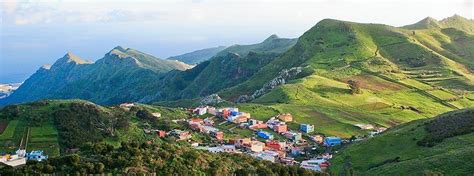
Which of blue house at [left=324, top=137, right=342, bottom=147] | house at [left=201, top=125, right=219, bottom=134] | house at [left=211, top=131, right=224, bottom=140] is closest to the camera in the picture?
blue house at [left=324, top=137, right=342, bottom=147]

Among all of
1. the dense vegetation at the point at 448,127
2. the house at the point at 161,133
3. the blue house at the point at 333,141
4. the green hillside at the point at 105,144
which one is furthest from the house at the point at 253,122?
the dense vegetation at the point at 448,127

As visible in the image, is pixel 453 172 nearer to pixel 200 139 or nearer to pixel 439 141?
pixel 439 141

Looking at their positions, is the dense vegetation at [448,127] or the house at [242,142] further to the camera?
the house at [242,142]

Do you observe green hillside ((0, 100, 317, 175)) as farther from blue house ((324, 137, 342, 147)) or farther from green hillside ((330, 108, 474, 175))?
blue house ((324, 137, 342, 147))

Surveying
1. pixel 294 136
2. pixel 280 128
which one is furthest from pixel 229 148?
pixel 280 128

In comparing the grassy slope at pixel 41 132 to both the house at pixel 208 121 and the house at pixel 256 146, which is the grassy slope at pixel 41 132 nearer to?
the house at pixel 256 146

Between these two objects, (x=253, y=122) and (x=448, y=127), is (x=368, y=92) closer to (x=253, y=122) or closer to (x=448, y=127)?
(x=253, y=122)

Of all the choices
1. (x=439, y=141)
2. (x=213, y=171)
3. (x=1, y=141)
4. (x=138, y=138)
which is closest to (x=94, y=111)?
(x=138, y=138)

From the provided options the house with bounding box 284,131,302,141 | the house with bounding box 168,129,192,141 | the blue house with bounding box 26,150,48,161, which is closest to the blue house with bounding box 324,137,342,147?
the house with bounding box 284,131,302,141
